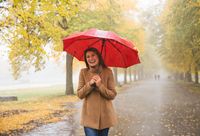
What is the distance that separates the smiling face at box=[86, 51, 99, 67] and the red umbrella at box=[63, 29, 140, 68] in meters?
0.26

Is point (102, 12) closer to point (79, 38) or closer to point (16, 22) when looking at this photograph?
point (16, 22)

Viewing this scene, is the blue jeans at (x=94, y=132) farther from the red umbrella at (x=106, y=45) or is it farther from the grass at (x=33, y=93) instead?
the grass at (x=33, y=93)

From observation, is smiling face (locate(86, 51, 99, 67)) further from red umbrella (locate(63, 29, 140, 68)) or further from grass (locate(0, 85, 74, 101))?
grass (locate(0, 85, 74, 101))

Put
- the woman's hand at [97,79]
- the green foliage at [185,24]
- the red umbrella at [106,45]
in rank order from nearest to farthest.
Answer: the woman's hand at [97,79]
the red umbrella at [106,45]
the green foliage at [185,24]

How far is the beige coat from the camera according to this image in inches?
185

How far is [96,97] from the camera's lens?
4727 millimetres

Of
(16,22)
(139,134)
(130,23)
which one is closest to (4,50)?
(16,22)

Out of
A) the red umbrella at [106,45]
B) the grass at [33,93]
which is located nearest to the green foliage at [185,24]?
the grass at [33,93]

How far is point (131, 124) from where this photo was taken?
1126cm

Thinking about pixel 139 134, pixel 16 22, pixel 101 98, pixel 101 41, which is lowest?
pixel 139 134

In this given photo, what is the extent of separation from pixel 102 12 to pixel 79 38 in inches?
739

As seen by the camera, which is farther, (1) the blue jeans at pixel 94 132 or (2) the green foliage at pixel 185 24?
(2) the green foliage at pixel 185 24

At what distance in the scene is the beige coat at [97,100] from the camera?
4.71m

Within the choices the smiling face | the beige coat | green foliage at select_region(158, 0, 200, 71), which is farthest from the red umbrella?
green foliage at select_region(158, 0, 200, 71)
